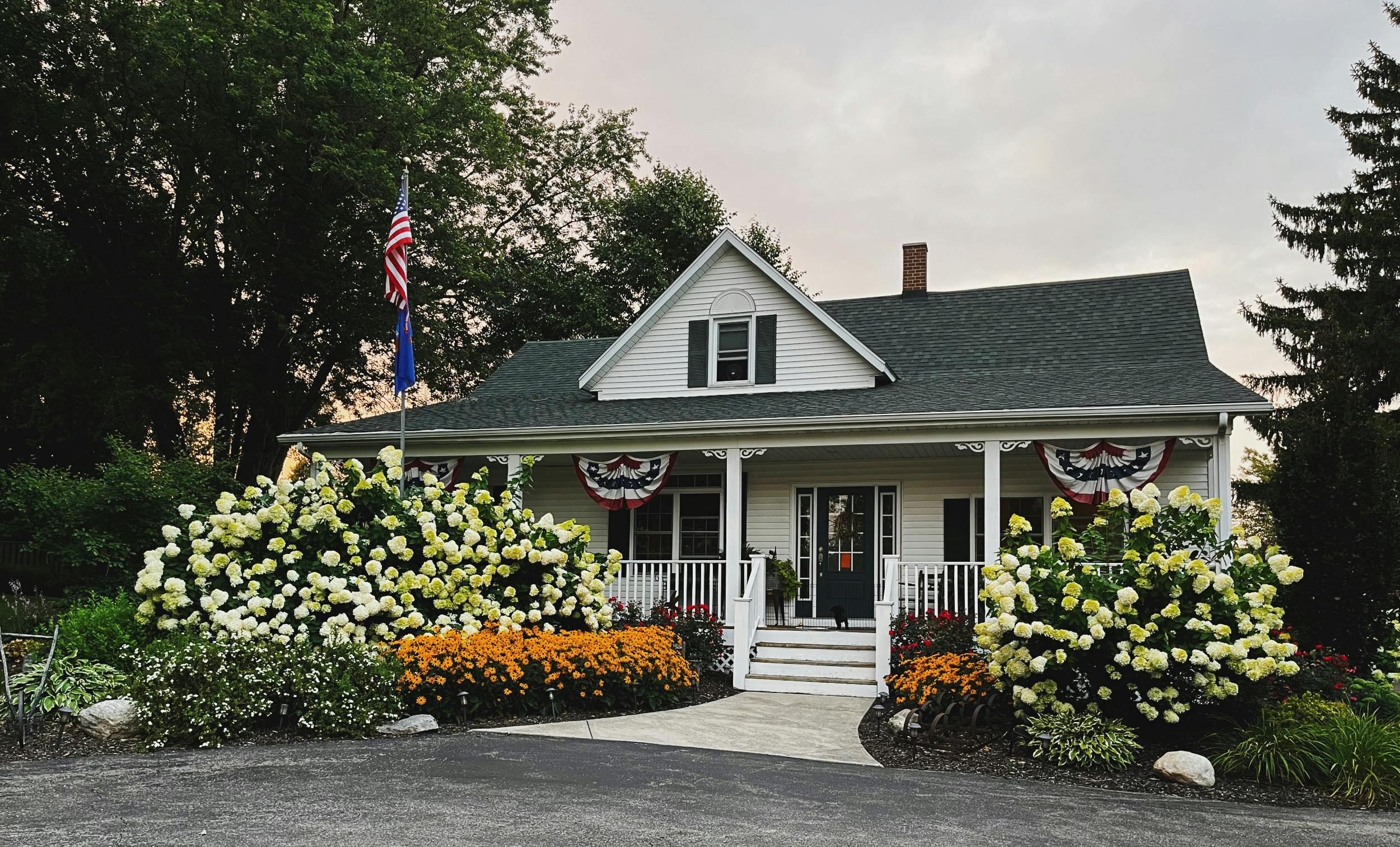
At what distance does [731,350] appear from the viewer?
15906mm

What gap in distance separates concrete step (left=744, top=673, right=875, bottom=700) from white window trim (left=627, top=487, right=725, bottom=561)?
362 centimetres

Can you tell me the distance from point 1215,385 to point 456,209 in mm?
19840

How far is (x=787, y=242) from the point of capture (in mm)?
31969

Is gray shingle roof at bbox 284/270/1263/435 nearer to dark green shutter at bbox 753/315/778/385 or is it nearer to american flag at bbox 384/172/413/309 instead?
dark green shutter at bbox 753/315/778/385

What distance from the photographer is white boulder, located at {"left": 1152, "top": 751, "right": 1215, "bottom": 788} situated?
720 cm

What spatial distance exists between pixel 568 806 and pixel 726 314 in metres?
10.7

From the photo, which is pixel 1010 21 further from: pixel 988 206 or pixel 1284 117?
pixel 1284 117

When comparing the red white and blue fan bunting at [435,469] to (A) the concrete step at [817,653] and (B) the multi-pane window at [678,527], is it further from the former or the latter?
(A) the concrete step at [817,653]

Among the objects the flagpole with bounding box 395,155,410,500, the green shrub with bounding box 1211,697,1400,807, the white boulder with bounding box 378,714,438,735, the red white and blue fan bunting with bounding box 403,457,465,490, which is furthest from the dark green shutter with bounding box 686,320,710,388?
the green shrub with bounding box 1211,697,1400,807

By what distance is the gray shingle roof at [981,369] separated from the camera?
41.9 feet

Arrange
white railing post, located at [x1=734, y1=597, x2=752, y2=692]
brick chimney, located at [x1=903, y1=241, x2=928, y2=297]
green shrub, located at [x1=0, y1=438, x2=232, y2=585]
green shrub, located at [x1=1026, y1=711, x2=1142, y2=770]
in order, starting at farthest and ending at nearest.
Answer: brick chimney, located at [x1=903, y1=241, x2=928, y2=297] → green shrub, located at [x1=0, y1=438, x2=232, y2=585] → white railing post, located at [x1=734, y1=597, x2=752, y2=692] → green shrub, located at [x1=1026, y1=711, x2=1142, y2=770]

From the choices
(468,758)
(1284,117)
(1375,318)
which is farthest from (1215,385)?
(1375,318)

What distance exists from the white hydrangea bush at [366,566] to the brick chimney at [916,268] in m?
8.48

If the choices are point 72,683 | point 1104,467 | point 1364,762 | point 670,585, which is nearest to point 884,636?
point 670,585
